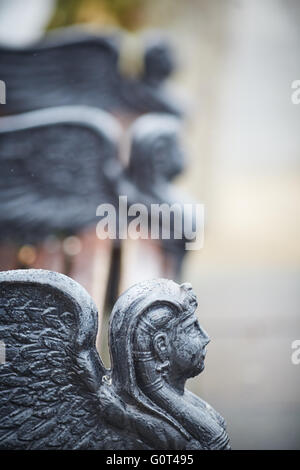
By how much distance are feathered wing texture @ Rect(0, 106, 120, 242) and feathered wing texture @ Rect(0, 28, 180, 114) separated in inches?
23.7

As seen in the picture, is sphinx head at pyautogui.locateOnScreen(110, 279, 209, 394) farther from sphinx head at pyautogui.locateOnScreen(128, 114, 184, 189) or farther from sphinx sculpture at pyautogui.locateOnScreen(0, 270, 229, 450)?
sphinx head at pyautogui.locateOnScreen(128, 114, 184, 189)

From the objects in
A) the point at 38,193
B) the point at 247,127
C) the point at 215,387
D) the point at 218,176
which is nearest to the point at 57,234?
the point at 38,193

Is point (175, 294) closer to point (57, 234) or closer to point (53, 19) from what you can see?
point (57, 234)

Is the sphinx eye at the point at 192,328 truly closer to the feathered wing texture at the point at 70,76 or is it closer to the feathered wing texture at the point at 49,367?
the feathered wing texture at the point at 49,367

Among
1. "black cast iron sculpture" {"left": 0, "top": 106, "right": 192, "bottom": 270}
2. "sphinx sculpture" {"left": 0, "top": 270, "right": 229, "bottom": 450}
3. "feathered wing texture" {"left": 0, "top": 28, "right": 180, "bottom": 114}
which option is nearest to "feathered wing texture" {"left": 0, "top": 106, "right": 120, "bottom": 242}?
"black cast iron sculpture" {"left": 0, "top": 106, "right": 192, "bottom": 270}

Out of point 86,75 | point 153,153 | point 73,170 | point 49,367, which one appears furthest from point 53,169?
point 49,367

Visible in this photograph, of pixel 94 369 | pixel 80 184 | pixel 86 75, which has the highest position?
pixel 86 75

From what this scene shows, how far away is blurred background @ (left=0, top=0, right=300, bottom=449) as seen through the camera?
8.91 ft

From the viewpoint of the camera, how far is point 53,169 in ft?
6.01

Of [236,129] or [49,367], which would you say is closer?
[49,367]

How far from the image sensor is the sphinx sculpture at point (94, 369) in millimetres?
760

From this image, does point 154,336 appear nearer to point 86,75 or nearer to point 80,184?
point 80,184

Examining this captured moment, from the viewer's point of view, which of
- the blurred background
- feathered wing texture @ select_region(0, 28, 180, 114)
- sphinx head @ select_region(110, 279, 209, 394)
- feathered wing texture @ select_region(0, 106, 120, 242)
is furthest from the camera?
the blurred background

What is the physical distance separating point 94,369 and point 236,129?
330 cm
